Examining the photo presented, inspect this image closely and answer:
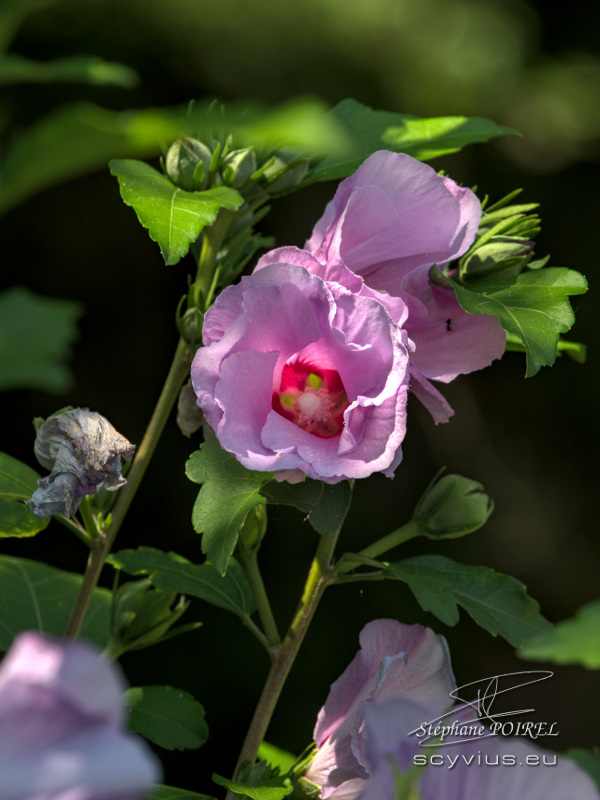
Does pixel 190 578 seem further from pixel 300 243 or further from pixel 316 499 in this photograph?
pixel 300 243

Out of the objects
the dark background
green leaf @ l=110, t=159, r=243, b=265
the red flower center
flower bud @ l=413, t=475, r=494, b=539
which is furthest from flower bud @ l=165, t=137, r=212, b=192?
the dark background

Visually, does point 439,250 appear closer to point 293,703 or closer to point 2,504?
point 2,504

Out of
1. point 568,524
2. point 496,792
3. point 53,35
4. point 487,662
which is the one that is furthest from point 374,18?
point 496,792

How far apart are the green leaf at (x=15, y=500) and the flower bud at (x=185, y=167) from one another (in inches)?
7.5

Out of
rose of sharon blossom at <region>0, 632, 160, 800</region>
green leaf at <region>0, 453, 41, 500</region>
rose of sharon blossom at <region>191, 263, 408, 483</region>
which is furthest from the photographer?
green leaf at <region>0, 453, 41, 500</region>

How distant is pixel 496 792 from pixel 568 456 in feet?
6.67

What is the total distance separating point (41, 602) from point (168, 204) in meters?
0.33

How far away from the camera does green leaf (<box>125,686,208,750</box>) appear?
23.6 inches

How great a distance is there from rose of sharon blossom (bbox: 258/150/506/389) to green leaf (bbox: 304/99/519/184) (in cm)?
9

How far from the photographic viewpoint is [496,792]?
0.31 meters

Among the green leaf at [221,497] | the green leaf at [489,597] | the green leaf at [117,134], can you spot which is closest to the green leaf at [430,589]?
the green leaf at [489,597]

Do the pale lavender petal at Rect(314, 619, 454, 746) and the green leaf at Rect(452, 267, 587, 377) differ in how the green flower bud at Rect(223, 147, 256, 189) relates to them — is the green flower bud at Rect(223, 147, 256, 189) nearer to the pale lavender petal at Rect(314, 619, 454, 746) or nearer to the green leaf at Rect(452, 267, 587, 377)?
the green leaf at Rect(452, 267, 587, 377)

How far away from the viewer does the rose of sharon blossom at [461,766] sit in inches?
11.3

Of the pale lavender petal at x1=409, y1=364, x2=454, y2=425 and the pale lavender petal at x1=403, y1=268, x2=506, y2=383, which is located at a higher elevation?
the pale lavender petal at x1=403, y1=268, x2=506, y2=383
